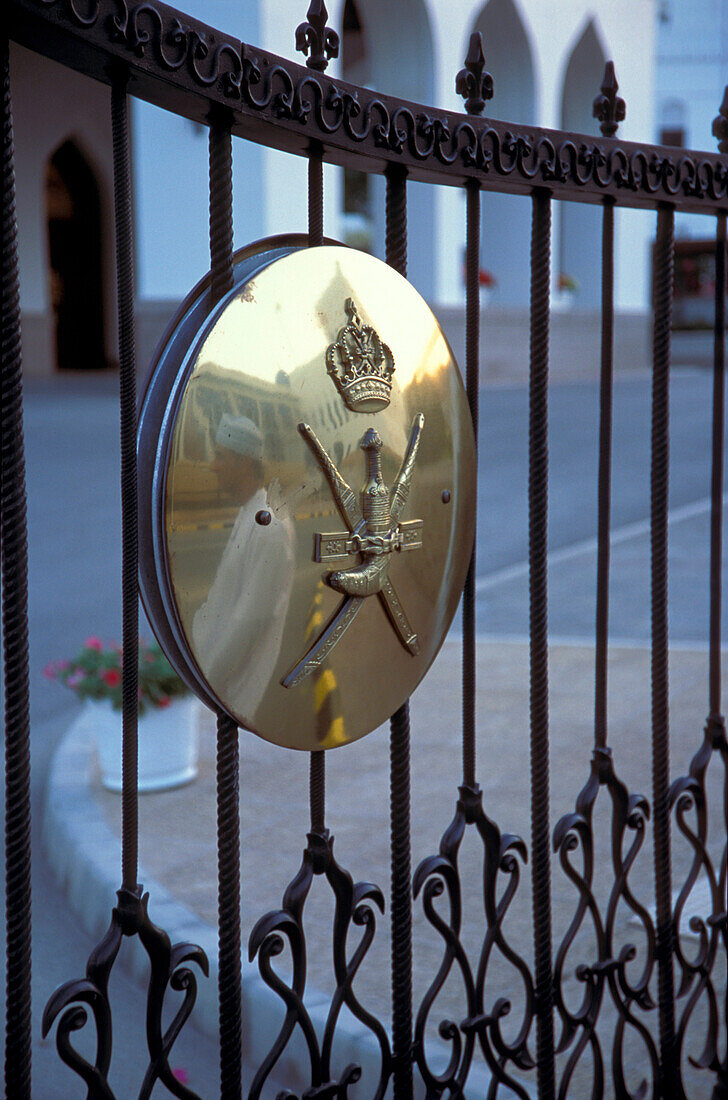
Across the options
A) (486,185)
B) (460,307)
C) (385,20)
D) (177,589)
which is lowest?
(177,589)

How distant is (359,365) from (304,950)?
23.4 inches

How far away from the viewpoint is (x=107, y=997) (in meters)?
1.04

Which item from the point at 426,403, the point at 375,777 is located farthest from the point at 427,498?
the point at 375,777

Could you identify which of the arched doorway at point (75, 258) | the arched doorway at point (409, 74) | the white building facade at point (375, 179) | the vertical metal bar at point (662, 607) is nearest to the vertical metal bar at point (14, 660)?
the vertical metal bar at point (662, 607)

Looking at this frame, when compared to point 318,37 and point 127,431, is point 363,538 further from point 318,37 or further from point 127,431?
point 318,37

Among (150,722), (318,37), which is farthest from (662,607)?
(150,722)

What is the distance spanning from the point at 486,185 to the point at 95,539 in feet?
19.4

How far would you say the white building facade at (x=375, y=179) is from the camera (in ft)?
39.8

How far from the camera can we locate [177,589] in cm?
99

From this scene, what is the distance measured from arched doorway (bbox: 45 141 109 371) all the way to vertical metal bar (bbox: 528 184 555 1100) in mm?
18245

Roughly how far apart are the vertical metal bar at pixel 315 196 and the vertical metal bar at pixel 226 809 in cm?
8

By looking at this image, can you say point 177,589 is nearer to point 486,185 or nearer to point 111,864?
point 486,185

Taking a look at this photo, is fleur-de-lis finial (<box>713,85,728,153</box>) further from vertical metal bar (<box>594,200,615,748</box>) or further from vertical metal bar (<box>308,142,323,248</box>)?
vertical metal bar (<box>308,142,323,248</box>)

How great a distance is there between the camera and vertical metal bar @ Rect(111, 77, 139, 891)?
3.25 feet
